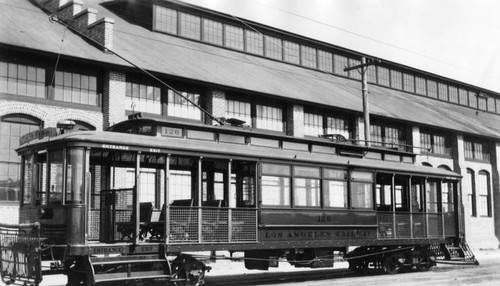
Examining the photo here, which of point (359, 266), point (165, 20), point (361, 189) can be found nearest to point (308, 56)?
point (165, 20)

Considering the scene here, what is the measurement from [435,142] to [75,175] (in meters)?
27.8

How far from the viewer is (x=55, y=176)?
11633 mm

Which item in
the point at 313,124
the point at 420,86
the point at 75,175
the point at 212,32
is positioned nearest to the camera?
the point at 75,175

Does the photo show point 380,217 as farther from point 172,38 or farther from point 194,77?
point 172,38

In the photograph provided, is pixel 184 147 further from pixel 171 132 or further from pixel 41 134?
pixel 41 134

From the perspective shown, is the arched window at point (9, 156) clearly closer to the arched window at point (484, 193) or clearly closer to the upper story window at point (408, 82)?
the arched window at point (484, 193)

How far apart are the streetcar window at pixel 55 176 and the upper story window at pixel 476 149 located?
30.3 metres

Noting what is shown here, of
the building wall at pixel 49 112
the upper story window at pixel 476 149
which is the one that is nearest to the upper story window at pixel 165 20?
the building wall at pixel 49 112

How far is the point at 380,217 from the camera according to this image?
16406 mm

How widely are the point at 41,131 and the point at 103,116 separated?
8578 millimetres

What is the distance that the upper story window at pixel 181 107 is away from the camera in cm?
2270

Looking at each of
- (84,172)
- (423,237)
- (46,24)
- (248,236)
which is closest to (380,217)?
(423,237)

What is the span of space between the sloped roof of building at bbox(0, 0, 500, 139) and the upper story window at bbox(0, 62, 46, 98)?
0.92 meters

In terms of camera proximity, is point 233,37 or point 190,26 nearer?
point 190,26
